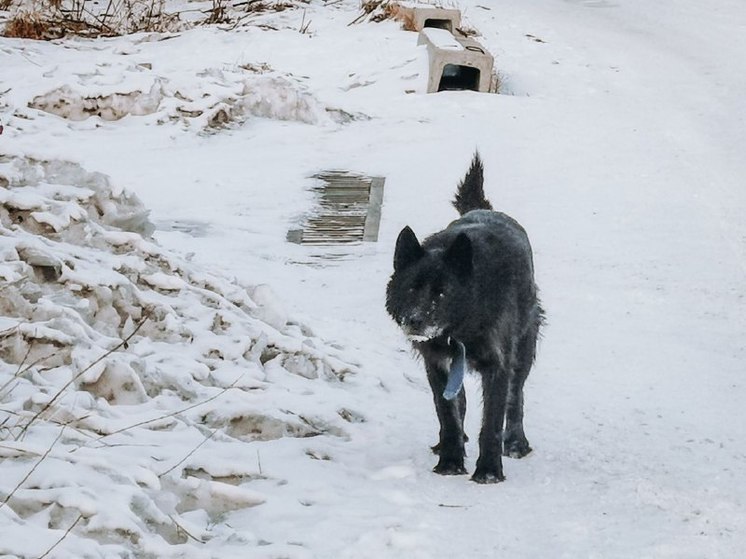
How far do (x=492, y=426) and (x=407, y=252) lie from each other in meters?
0.93

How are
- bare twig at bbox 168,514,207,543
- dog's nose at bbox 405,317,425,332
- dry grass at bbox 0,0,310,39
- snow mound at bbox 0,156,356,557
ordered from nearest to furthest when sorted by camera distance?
snow mound at bbox 0,156,356,557, bare twig at bbox 168,514,207,543, dog's nose at bbox 405,317,425,332, dry grass at bbox 0,0,310,39

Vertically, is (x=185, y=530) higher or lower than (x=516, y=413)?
higher

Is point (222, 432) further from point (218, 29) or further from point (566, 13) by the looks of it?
point (566, 13)

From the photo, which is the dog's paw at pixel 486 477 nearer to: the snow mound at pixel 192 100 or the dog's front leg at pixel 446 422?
the dog's front leg at pixel 446 422

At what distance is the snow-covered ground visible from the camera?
15.8 ft

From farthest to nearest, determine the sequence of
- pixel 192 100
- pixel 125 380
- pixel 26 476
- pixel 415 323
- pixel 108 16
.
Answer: pixel 108 16
pixel 192 100
pixel 125 380
pixel 415 323
pixel 26 476

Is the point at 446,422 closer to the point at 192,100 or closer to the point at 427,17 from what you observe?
the point at 192,100

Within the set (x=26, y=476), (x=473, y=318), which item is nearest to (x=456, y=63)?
(x=473, y=318)

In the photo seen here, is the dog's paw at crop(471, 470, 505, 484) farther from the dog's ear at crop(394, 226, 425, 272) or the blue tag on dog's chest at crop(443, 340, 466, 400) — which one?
the dog's ear at crop(394, 226, 425, 272)

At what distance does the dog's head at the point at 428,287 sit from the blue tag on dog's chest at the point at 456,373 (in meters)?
0.14

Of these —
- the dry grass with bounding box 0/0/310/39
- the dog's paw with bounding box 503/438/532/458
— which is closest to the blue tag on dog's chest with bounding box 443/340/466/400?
the dog's paw with bounding box 503/438/532/458

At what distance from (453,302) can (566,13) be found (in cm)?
1537

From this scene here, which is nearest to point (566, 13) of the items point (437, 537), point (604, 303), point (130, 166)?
point (130, 166)

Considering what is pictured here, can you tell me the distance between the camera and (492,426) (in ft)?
18.5
